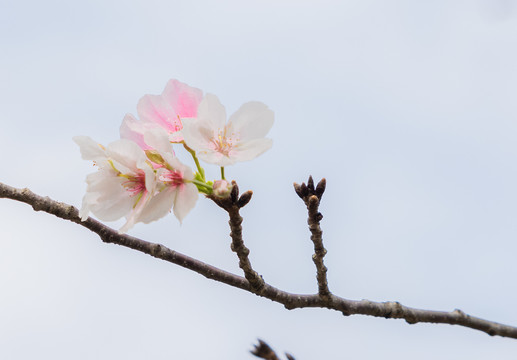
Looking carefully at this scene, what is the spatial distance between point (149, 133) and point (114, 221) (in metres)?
0.31

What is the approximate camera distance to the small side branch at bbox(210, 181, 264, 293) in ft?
6.48

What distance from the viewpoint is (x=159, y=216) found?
1.96m

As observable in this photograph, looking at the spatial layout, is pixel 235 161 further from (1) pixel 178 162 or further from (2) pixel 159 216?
(2) pixel 159 216

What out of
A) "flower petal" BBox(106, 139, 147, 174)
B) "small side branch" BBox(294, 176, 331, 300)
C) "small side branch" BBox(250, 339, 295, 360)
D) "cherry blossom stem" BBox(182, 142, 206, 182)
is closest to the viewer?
"small side branch" BBox(250, 339, 295, 360)

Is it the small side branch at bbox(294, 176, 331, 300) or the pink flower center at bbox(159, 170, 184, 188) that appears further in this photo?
the small side branch at bbox(294, 176, 331, 300)

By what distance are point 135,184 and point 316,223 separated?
0.65m

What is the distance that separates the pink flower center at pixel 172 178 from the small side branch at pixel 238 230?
0.42ft

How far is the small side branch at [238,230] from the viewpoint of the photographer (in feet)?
6.48

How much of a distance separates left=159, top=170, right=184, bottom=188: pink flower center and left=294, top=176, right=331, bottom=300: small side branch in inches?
18.1

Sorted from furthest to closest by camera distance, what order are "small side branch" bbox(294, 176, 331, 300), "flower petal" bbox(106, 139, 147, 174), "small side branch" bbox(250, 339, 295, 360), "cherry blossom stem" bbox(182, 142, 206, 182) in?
"small side branch" bbox(294, 176, 331, 300), "cherry blossom stem" bbox(182, 142, 206, 182), "flower petal" bbox(106, 139, 147, 174), "small side branch" bbox(250, 339, 295, 360)

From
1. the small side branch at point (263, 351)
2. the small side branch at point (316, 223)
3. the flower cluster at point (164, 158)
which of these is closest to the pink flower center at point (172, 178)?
the flower cluster at point (164, 158)

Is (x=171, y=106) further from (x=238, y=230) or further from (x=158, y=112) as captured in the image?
(x=238, y=230)

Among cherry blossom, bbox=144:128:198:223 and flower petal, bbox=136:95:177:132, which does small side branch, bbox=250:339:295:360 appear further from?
flower petal, bbox=136:95:177:132

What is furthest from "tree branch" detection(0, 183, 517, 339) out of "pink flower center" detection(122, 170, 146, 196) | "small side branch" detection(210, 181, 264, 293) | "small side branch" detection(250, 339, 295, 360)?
"small side branch" detection(250, 339, 295, 360)
